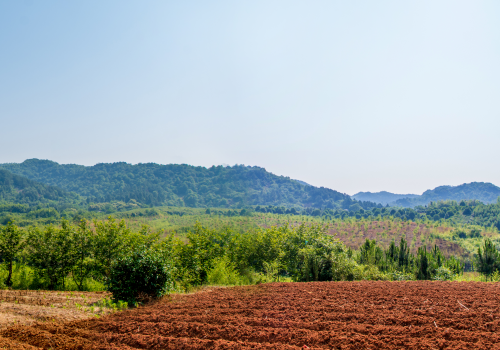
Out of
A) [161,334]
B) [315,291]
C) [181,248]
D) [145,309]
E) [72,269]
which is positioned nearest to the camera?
[161,334]

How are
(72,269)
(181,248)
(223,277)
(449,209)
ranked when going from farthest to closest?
(449,209) < (181,248) < (223,277) < (72,269)

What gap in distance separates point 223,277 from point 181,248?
3.71 meters

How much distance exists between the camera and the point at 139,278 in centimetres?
973

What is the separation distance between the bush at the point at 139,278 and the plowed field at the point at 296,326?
2.30ft

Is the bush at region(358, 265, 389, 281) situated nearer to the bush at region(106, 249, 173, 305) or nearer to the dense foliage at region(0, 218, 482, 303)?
the dense foliage at region(0, 218, 482, 303)

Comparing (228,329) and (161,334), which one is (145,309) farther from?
(228,329)

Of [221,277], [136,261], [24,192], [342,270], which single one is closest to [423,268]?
[342,270]

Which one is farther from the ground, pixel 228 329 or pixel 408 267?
pixel 228 329

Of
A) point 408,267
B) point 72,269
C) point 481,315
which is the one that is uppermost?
point 481,315

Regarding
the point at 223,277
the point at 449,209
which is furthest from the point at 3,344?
the point at 449,209

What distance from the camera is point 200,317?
25.3ft

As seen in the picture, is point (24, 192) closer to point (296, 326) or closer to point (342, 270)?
point (342, 270)

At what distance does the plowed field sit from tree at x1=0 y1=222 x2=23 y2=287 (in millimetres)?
9980

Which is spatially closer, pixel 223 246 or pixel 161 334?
pixel 161 334
